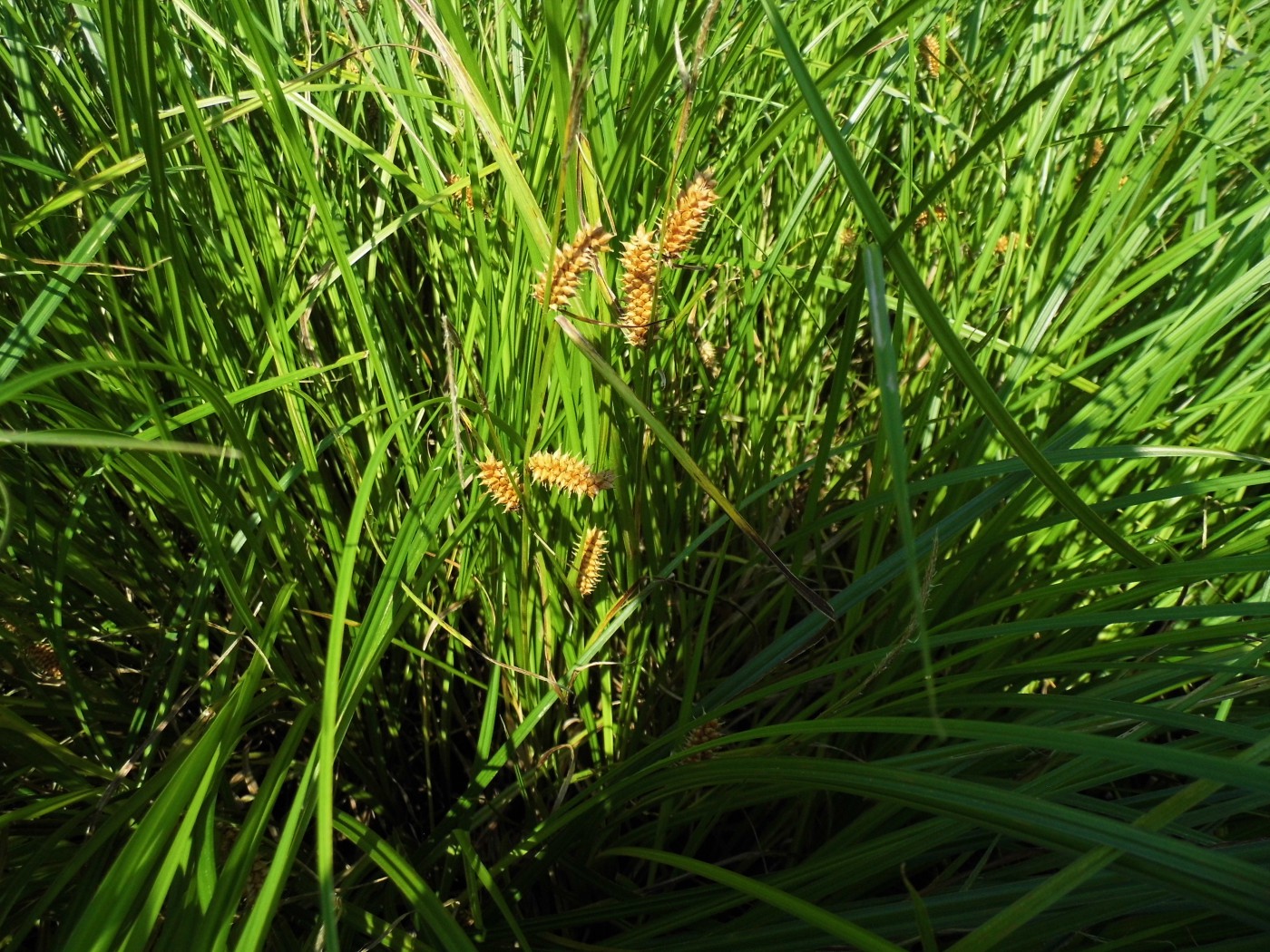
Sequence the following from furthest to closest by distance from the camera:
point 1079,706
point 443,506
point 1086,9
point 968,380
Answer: point 1086,9
point 443,506
point 1079,706
point 968,380

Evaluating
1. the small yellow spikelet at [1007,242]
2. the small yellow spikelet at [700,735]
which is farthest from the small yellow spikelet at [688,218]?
A: the small yellow spikelet at [1007,242]

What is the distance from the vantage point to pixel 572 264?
0.62 m

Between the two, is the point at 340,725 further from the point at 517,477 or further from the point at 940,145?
the point at 940,145

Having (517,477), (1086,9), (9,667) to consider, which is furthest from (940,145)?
(9,667)

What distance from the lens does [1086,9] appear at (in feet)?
5.88

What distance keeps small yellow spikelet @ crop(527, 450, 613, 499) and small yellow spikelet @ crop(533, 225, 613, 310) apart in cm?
15

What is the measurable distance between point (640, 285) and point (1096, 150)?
3.63 feet

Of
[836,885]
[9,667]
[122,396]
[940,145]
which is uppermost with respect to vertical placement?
[940,145]

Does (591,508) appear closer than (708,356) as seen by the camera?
Yes

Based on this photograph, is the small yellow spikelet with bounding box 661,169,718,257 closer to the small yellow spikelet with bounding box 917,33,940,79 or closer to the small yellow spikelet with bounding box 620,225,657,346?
the small yellow spikelet with bounding box 620,225,657,346

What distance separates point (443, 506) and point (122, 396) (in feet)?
1.55

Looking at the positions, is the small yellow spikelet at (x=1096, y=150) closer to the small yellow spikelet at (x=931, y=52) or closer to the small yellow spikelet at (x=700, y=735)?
the small yellow spikelet at (x=931, y=52)

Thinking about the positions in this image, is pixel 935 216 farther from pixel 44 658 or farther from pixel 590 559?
pixel 44 658

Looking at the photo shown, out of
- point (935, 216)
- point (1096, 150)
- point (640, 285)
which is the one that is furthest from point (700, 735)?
point (1096, 150)
